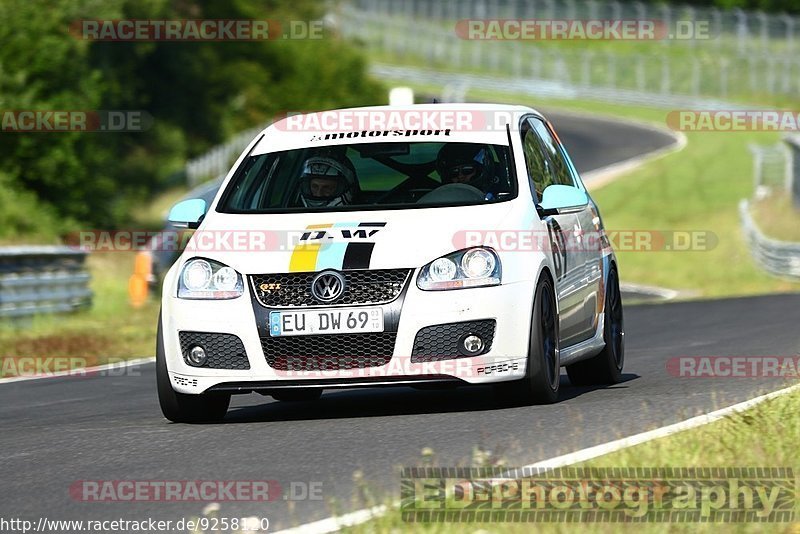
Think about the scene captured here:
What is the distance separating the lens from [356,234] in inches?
344

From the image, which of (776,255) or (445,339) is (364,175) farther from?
(776,255)

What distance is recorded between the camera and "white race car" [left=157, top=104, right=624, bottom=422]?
28.0 ft

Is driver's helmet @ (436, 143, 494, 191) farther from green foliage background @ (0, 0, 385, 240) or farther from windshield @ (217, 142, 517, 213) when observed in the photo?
green foliage background @ (0, 0, 385, 240)

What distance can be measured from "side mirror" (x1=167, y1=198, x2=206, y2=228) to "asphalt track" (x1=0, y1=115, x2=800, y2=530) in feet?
3.74

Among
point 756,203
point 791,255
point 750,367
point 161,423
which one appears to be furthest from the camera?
point 756,203

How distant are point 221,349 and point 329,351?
59 centimetres

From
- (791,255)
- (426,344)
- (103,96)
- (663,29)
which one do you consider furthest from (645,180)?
(426,344)

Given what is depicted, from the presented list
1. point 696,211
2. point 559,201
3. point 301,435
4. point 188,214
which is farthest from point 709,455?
point 696,211

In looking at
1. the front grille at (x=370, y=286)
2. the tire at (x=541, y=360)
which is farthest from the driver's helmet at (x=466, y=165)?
the front grille at (x=370, y=286)

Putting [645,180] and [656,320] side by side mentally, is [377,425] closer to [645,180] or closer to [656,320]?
[656,320]

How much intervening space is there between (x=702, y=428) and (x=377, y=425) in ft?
5.79

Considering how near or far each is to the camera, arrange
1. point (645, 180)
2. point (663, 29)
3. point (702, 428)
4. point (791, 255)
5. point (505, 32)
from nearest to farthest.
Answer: point (702, 428) → point (791, 255) → point (645, 180) → point (663, 29) → point (505, 32)

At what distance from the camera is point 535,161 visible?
10102mm

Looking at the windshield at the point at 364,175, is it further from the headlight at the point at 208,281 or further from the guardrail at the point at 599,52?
the guardrail at the point at 599,52
